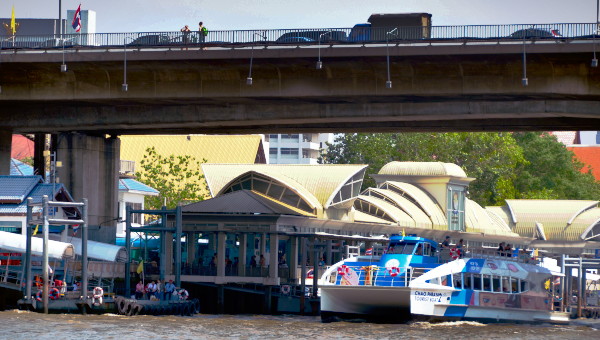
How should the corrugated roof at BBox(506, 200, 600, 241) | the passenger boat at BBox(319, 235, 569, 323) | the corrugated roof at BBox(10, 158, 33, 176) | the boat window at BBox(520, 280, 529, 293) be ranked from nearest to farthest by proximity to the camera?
the passenger boat at BBox(319, 235, 569, 323) → the boat window at BBox(520, 280, 529, 293) → the corrugated roof at BBox(10, 158, 33, 176) → the corrugated roof at BBox(506, 200, 600, 241)

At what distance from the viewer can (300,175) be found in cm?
8475

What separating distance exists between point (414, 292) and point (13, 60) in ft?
80.3

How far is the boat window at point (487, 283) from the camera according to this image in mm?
60719

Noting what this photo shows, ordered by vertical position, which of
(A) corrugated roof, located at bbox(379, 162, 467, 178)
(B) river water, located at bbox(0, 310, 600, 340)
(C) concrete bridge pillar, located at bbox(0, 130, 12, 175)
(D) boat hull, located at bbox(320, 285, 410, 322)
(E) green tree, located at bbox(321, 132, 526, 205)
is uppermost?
(E) green tree, located at bbox(321, 132, 526, 205)

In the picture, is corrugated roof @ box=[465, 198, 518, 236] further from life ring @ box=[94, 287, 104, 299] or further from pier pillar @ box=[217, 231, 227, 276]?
life ring @ box=[94, 287, 104, 299]

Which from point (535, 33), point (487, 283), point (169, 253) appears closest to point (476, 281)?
point (487, 283)

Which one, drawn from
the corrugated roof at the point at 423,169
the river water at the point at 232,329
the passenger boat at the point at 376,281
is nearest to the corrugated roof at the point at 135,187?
the corrugated roof at the point at 423,169

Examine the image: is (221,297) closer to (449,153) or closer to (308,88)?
(308,88)

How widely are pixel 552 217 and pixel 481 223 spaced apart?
10974 mm

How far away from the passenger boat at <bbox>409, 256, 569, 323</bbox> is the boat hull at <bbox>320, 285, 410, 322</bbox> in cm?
95

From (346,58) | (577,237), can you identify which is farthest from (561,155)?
(346,58)

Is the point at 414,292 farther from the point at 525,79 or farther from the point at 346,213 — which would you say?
the point at 346,213

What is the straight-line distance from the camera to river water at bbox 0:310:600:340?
49.2m

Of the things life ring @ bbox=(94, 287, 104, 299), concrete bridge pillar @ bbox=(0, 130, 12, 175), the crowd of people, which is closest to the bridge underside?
concrete bridge pillar @ bbox=(0, 130, 12, 175)
